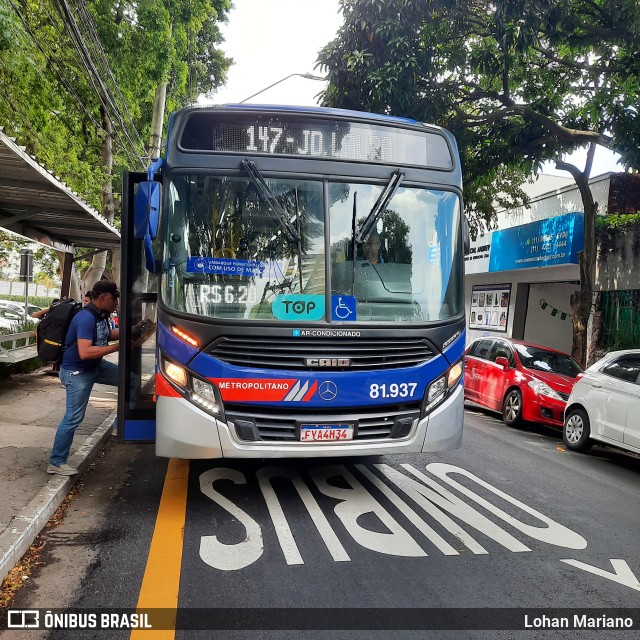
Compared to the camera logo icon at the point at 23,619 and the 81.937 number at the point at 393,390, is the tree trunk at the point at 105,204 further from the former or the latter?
the camera logo icon at the point at 23,619

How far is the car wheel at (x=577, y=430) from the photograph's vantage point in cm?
861

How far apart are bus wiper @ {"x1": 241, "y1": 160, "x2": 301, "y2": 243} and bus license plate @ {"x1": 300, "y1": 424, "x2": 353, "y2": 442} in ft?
4.96

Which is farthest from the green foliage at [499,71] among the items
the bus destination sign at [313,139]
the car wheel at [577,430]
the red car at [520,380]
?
the bus destination sign at [313,139]

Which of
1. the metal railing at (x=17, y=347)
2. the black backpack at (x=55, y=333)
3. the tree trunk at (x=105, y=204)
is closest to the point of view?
the black backpack at (x=55, y=333)

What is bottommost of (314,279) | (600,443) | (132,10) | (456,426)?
(600,443)

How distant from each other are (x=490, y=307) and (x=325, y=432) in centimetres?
1874

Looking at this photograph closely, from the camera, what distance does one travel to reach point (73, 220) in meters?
10.8

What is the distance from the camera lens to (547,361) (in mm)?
11391

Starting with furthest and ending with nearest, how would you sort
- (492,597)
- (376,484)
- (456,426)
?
(376,484), (456,426), (492,597)

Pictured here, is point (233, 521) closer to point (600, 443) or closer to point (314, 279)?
point (314, 279)

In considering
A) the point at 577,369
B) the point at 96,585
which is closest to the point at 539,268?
the point at 577,369

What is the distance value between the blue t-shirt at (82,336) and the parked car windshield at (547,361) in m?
7.79

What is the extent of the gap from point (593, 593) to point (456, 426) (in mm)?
1917

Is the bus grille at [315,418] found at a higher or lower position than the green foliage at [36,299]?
lower
